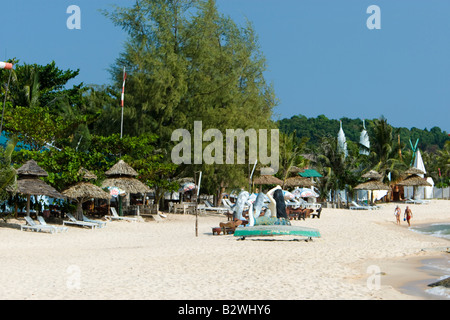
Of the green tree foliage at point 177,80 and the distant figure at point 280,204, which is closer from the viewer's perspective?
the distant figure at point 280,204

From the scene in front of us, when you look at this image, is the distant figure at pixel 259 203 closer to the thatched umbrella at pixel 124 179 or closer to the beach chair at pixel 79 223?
the beach chair at pixel 79 223

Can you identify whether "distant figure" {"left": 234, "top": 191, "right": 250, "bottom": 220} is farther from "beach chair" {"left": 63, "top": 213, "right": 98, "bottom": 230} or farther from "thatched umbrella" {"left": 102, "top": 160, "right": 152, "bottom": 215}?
"thatched umbrella" {"left": 102, "top": 160, "right": 152, "bottom": 215}

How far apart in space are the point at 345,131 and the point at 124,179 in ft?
332

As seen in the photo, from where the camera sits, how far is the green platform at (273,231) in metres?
18.5

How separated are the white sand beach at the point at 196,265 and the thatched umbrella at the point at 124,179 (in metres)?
3.95

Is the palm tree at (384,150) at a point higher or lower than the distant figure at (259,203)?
higher

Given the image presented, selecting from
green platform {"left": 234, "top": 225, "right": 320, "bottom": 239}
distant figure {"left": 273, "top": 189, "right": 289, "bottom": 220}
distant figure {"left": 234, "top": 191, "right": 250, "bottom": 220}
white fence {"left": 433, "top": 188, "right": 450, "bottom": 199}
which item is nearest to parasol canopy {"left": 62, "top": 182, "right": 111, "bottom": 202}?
distant figure {"left": 234, "top": 191, "right": 250, "bottom": 220}

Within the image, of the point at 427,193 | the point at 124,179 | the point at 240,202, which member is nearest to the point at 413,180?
the point at 427,193

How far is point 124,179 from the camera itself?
85.1 ft

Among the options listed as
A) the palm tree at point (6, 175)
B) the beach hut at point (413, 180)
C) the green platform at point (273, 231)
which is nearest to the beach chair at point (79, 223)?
the palm tree at point (6, 175)

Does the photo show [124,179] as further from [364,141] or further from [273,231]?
[364,141]

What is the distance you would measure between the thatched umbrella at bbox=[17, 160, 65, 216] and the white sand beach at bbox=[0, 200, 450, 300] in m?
1.58

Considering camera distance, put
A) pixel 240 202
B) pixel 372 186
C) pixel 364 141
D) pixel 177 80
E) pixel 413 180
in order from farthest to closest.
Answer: pixel 364 141 < pixel 413 180 < pixel 372 186 < pixel 177 80 < pixel 240 202
